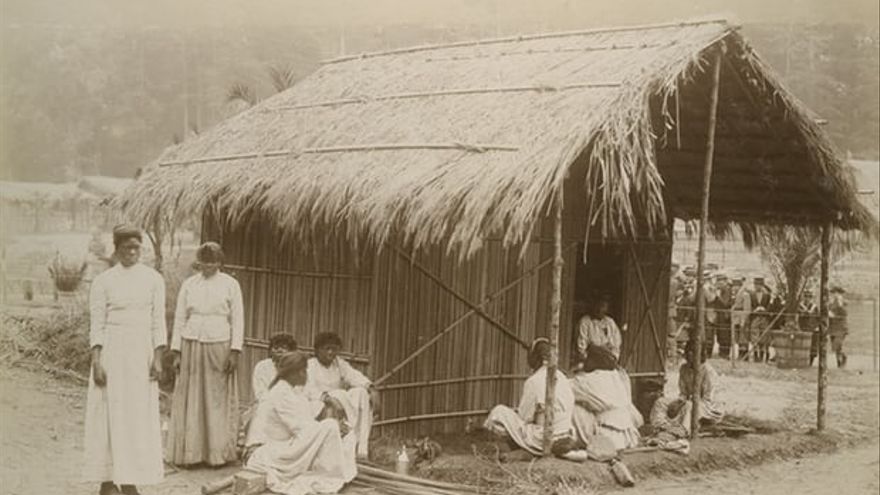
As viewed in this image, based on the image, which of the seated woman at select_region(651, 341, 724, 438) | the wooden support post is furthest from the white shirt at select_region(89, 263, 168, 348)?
the seated woman at select_region(651, 341, 724, 438)

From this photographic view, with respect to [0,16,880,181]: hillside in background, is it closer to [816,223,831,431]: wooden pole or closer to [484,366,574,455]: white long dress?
[816,223,831,431]: wooden pole

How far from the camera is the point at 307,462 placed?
5.97 meters

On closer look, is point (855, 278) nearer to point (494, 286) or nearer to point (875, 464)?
point (875, 464)

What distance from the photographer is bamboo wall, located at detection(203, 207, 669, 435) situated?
6.61 metres

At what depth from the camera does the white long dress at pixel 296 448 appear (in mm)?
5949

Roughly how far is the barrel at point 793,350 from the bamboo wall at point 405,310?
1669mm

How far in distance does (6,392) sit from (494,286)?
2692 millimetres

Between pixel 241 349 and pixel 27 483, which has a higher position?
pixel 241 349

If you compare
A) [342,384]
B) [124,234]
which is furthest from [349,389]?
[124,234]

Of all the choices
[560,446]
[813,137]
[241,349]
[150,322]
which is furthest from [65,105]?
[813,137]

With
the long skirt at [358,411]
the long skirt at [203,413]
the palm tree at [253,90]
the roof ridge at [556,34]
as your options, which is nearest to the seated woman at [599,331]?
the long skirt at [358,411]

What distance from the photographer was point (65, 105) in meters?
5.91

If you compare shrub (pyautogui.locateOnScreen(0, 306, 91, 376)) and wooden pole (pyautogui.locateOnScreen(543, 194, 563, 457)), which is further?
wooden pole (pyautogui.locateOnScreen(543, 194, 563, 457))

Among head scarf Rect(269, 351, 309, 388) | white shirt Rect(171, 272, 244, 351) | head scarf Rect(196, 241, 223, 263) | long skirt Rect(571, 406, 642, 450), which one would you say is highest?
head scarf Rect(196, 241, 223, 263)
